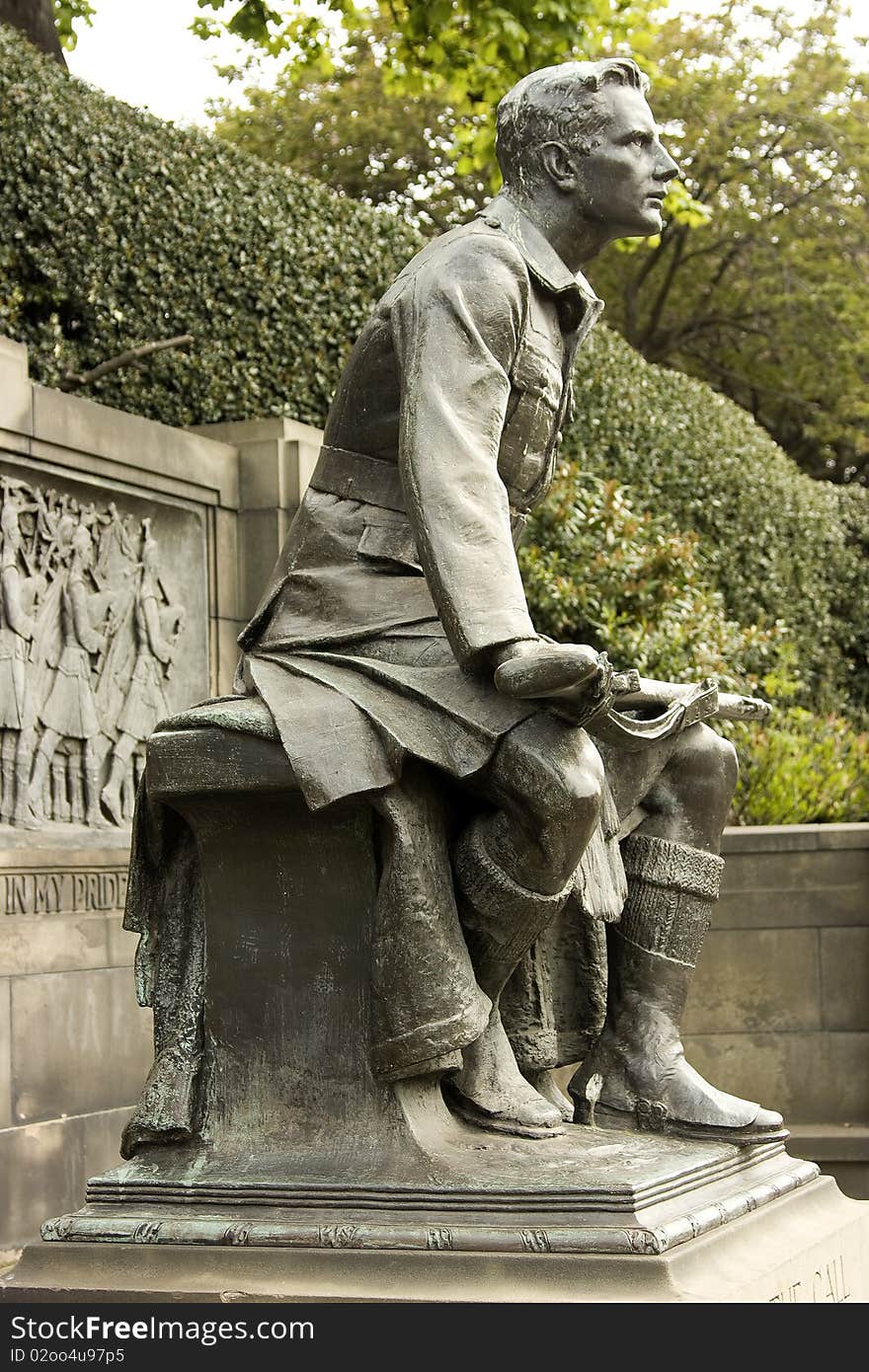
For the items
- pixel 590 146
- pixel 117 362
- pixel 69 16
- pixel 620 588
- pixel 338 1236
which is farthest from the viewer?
pixel 69 16

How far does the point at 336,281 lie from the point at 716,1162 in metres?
6.63

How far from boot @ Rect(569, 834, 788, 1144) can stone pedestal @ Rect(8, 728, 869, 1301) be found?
0.71ft

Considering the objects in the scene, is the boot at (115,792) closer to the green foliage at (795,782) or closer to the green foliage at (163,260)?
the green foliage at (163,260)

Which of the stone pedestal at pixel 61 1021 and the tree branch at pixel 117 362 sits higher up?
the tree branch at pixel 117 362

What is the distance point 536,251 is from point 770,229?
20.2 meters

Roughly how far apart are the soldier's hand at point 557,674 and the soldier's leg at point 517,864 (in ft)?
0.38

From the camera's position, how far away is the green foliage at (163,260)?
8.23 metres

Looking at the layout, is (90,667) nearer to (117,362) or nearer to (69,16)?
(117,362)

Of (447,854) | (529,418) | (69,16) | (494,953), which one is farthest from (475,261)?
(69,16)

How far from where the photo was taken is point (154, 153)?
8.67m

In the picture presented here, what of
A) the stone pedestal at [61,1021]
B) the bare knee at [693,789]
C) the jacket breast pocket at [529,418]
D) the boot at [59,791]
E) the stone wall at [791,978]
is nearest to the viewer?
the jacket breast pocket at [529,418]

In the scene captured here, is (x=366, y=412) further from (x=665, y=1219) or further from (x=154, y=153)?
(x=154, y=153)

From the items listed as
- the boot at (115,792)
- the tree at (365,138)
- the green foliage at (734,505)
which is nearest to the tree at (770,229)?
the tree at (365,138)

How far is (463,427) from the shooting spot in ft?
11.8
